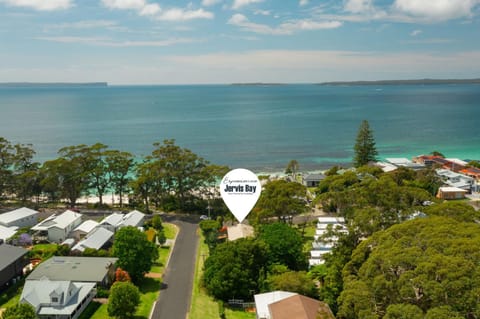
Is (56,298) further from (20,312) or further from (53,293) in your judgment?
(20,312)

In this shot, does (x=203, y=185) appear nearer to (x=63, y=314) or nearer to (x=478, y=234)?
(x=63, y=314)

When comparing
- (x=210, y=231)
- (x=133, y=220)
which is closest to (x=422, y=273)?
(x=210, y=231)

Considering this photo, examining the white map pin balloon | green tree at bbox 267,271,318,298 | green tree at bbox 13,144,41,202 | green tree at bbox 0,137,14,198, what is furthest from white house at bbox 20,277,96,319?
green tree at bbox 0,137,14,198

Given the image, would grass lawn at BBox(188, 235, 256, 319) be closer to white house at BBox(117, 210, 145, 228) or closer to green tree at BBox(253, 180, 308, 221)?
green tree at BBox(253, 180, 308, 221)

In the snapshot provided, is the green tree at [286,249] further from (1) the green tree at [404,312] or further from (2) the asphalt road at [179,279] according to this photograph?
(1) the green tree at [404,312]

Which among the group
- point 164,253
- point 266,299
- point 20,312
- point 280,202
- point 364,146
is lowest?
point 164,253

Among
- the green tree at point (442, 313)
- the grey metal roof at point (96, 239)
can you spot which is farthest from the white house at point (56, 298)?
the green tree at point (442, 313)
